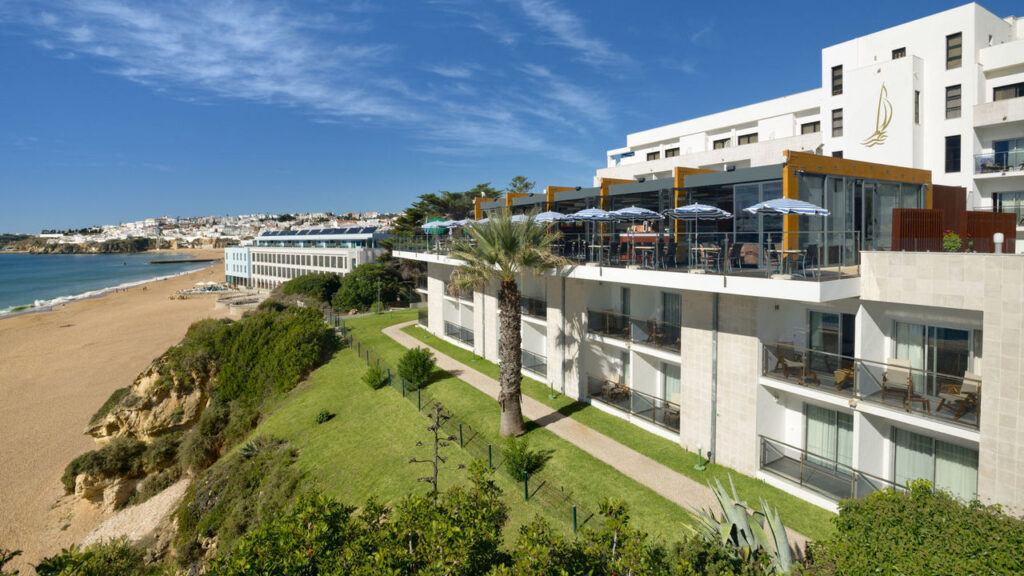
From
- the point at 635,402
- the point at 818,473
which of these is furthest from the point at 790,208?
the point at 635,402

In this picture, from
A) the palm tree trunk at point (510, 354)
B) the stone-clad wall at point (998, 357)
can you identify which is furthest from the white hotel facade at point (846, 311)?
the palm tree trunk at point (510, 354)

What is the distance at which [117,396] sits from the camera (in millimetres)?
32000

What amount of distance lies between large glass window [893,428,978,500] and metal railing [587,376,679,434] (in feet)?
20.6

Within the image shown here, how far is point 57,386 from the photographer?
1534 inches

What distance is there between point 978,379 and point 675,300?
29.6ft

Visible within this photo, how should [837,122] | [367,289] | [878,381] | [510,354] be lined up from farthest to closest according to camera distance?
[367,289], [837,122], [510,354], [878,381]

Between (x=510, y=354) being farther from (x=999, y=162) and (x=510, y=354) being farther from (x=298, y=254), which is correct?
(x=298, y=254)

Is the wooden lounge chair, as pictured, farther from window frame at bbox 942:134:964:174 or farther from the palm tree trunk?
window frame at bbox 942:134:964:174

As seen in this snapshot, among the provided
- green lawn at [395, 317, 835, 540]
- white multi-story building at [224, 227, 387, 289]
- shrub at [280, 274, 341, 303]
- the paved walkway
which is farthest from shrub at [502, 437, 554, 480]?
white multi-story building at [224, 227, 387, 289]

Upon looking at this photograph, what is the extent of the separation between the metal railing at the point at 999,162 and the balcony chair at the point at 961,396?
18.3 meters

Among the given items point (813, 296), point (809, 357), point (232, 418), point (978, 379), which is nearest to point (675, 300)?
point (809, 357)

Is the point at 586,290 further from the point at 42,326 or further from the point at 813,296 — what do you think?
the point at 42,326

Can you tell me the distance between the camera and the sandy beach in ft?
78.0

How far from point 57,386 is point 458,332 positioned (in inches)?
1221
